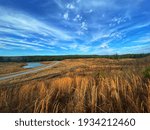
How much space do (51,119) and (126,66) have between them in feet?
4.98

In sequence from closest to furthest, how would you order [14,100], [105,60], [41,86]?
[14,100] → [41,86] → [105,60]

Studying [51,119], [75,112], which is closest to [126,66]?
[75,112]

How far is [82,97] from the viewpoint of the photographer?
5.74ft

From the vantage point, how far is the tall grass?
1665 millimetres

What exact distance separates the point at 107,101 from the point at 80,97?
0.82 feet

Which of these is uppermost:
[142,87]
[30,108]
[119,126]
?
[142,87]

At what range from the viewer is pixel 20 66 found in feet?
11.2

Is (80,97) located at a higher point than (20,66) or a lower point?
lower

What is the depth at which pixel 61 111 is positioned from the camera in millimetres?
1703

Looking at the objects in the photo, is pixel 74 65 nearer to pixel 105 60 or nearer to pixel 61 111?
pixel 105 60

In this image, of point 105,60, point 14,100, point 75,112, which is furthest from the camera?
point 105,60

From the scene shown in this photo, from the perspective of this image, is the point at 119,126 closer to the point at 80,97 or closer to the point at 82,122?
the point at 82,122

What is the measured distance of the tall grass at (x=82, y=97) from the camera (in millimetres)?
1665

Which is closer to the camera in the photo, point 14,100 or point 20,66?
point 14,100
